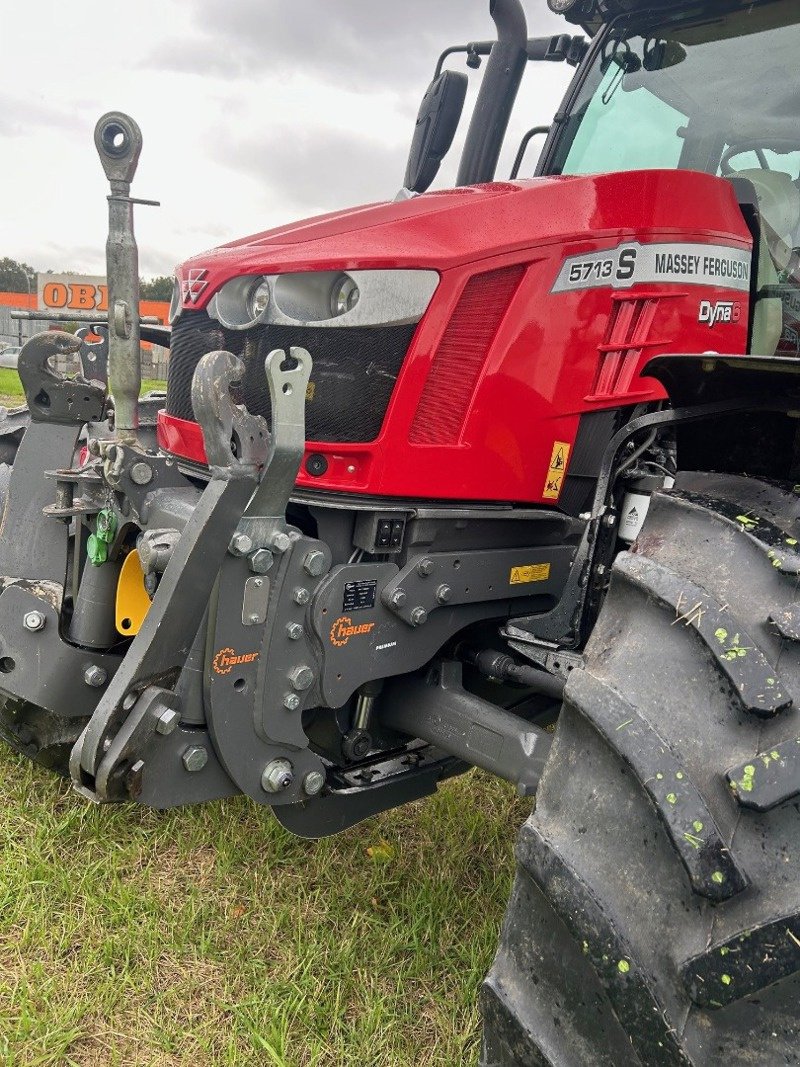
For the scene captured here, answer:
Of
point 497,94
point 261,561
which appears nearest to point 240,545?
point 261,561

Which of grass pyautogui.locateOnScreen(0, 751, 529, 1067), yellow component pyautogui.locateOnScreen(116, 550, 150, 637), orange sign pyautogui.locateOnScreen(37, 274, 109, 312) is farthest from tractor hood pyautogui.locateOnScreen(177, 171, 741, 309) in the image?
orange sign pyautogui.locateOnScreen(37, 274, 109, 312)

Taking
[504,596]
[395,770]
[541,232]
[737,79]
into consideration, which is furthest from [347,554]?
[737,79]

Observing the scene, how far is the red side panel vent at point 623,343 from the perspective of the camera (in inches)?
94.0

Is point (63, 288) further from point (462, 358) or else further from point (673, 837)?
point (673, 837)

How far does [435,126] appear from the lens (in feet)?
9.55

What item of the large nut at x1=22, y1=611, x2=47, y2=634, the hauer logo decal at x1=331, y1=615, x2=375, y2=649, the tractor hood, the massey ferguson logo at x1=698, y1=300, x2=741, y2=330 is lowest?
the large nut at x1=22, y1=611, x2=47, y2=634

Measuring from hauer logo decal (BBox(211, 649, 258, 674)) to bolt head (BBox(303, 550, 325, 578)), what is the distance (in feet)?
0.78

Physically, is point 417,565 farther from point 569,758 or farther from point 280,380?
point 569,758

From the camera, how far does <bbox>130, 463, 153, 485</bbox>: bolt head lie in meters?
2.43

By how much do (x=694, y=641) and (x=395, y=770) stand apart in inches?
52.7

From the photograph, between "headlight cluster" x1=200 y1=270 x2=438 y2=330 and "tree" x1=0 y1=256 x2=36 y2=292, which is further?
"tree" x1=0 y1=256 x2=36 y2=292

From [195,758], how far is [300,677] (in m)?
0.31

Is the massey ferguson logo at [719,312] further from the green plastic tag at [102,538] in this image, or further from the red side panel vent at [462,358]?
the green plastic tag at [102,538]

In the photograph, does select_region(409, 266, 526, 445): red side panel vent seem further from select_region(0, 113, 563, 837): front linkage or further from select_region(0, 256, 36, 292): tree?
select_region(0, 256, 36, 292): tree
